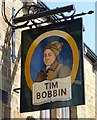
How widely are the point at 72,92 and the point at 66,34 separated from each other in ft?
3.66

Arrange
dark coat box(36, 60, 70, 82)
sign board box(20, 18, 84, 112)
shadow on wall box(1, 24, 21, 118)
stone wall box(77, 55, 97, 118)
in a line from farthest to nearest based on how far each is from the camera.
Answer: stone wall box(77, 55, 97, 118)
shadow on wall box(1, 24, 21, 118)
dark coat box(36, 60, 70, 82)
sign board box(20, 18, 84, 112)

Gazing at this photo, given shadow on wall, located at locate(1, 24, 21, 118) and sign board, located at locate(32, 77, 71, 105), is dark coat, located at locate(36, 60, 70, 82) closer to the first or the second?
sign board, located at locate(32, 77, 71, 105)

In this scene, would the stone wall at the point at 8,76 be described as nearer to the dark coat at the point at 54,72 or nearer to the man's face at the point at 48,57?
the dark coat at the point at 54,72

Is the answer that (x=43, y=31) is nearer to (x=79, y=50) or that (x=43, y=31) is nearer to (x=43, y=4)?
(x=79, y=50)

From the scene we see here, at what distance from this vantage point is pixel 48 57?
1012cm

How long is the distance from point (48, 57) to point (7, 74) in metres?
0.98

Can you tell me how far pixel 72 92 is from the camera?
9594 millimetres

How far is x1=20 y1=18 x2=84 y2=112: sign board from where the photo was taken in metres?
9.66

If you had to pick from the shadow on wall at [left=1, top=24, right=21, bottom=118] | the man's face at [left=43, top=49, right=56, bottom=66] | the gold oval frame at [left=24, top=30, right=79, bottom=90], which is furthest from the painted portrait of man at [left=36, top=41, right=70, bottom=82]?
the shadow on wall at [left=1, top=24, right=21, bottom=118]

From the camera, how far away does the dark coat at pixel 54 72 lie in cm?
984

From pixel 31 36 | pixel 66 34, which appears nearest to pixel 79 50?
pixel 66 34

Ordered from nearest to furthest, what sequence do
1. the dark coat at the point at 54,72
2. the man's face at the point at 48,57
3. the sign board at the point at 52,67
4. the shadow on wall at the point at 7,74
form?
the sign board at the point at 52,67, the dark coat at the point at 54,72, the man's face at the point at 48,57, the shadow on wall at the point at 7,74

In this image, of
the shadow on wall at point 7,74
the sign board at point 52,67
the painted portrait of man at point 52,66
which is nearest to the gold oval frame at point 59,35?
the sign board at point 52,67

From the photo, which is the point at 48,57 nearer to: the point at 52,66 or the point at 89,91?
the point at 52,66
